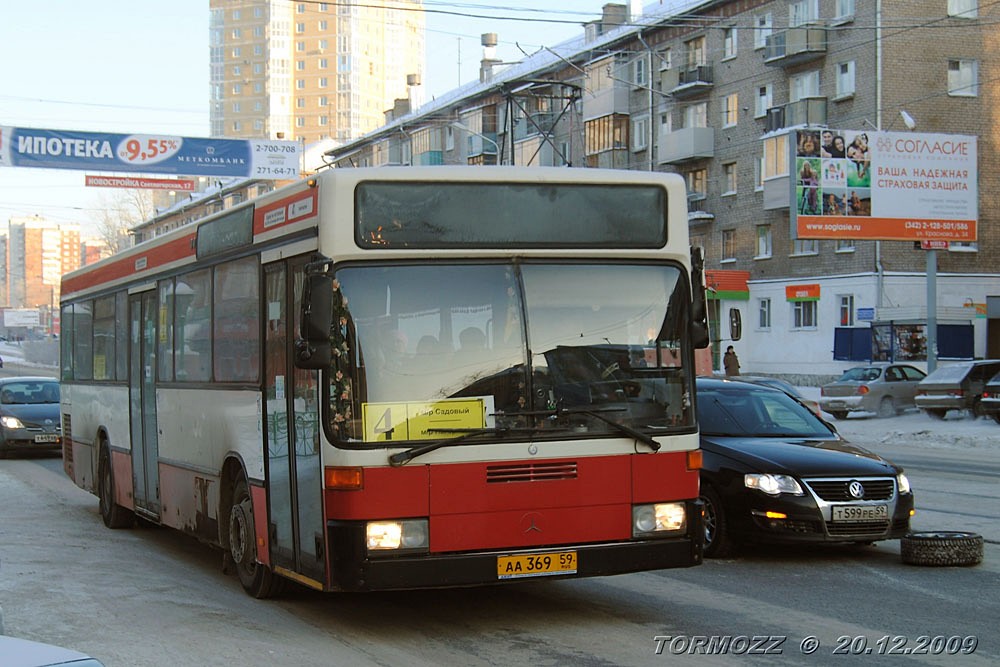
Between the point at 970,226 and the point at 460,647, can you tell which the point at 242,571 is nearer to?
the point at 460,647

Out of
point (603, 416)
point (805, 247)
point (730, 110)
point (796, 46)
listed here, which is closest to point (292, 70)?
point (730, 110)

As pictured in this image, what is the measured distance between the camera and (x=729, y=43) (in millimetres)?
53969

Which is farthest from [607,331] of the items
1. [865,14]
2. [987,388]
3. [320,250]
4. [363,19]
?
[363,19]

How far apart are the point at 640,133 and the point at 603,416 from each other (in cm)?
5272

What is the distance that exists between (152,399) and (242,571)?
307cm

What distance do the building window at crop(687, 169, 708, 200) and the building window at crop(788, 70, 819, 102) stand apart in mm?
6397

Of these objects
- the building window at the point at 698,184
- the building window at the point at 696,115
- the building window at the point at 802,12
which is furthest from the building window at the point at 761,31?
the building window at the point at 698,184

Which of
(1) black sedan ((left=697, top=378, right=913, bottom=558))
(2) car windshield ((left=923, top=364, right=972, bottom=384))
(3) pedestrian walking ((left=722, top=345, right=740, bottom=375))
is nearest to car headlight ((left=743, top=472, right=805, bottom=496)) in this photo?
(1) black sedan ((left=697, top=378, right=913, bottom=558))

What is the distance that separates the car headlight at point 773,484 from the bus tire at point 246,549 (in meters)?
3.73

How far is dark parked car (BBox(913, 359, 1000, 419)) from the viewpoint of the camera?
32500mm

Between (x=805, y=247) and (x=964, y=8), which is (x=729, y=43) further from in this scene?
(x=964, y=8)

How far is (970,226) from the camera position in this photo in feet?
128

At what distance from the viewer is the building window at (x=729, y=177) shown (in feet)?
178

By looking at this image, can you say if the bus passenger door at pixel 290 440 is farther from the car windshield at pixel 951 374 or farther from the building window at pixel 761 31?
the building window at pixel 761 31
